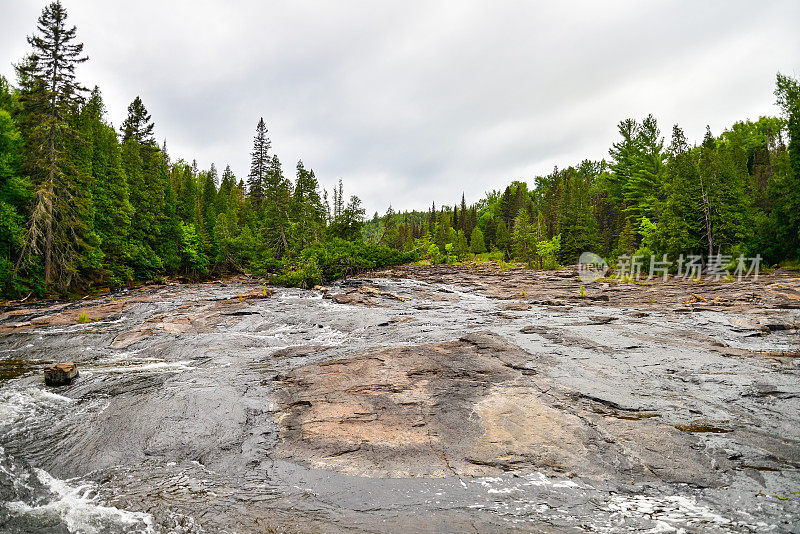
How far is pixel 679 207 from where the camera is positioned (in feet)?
103

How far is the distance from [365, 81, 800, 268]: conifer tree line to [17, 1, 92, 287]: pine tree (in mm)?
35647

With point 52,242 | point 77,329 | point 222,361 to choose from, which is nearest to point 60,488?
point 222,361

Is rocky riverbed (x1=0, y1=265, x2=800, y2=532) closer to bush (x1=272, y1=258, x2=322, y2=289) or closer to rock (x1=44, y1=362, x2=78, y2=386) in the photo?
rock (x1=44, y1=362, x2=78, y2=386)

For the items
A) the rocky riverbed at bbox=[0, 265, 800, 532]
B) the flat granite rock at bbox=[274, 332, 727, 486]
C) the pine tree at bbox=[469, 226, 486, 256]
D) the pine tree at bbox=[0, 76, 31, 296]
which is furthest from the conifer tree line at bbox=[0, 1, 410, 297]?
the pine tree at bbox=[469, 226, 486, 256]

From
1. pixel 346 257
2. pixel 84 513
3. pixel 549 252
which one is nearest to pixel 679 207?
pixel 549 252

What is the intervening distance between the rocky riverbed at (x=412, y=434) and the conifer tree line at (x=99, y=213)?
15361mm

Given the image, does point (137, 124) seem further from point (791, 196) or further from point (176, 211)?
point (791, 196)

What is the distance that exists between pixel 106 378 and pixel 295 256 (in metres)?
30.3

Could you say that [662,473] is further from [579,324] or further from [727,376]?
[579,324]

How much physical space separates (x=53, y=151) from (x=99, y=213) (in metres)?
5.92

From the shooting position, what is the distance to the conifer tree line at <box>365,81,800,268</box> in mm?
28859

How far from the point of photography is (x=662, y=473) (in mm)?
4395
